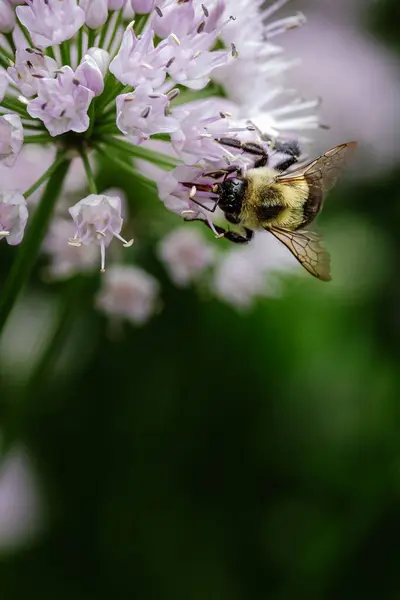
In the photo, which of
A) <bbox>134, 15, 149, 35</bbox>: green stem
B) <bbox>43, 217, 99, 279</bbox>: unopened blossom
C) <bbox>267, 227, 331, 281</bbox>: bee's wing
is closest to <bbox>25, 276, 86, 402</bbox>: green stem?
<bbox>43, 217, 99, 279</bbox>: unopened blossom

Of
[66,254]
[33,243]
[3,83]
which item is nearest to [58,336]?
[66,254]

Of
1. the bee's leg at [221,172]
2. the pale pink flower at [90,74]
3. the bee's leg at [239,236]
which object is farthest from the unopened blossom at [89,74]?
the bee's leg at [239,236]

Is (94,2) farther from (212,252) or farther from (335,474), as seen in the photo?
(335,474)

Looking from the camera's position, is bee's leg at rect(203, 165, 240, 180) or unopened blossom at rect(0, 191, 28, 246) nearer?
unopened blossom at rect(0, 191, 28, 246)

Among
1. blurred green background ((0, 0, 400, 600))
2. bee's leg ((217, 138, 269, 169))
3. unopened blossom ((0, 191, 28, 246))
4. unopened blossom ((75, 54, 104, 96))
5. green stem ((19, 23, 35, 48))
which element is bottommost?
blurred green background ((0, 0, 400, 600))

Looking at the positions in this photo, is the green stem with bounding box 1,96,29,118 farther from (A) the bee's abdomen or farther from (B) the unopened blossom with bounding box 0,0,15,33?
(A) the bee's abdomen

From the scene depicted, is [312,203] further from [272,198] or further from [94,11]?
[94,11]

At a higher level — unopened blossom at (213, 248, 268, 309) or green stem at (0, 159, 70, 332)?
green stem at (0, 159, 70, 332)

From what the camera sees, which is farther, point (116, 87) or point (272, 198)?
point (272, 198)

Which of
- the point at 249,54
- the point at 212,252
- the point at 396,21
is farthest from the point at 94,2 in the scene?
the point at 396,21
